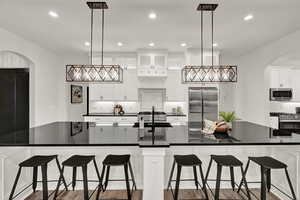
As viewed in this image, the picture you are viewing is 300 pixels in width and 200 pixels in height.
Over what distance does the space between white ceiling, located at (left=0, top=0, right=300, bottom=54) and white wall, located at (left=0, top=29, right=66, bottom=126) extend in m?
0.24

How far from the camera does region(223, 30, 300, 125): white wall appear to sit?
437cm

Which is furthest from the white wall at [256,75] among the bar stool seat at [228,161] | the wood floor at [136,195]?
the bar stool seat at [228,161]

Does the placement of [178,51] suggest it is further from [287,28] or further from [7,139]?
[7,139]

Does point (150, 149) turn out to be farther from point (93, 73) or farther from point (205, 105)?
point (205, 105)

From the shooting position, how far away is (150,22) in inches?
141

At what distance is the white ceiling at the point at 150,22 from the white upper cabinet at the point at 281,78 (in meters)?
1.97

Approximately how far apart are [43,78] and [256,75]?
5806 millimetres

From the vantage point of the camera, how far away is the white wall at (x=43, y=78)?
14.0ft

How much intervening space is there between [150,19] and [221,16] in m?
1.20

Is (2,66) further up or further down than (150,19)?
further down

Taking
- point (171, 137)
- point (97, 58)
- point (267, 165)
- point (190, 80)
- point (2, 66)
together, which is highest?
point (97, 58)

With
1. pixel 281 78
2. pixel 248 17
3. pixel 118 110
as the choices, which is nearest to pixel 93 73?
pixel 248 17

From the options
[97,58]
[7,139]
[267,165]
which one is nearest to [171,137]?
[267,165]

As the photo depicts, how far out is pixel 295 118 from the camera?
593cm
